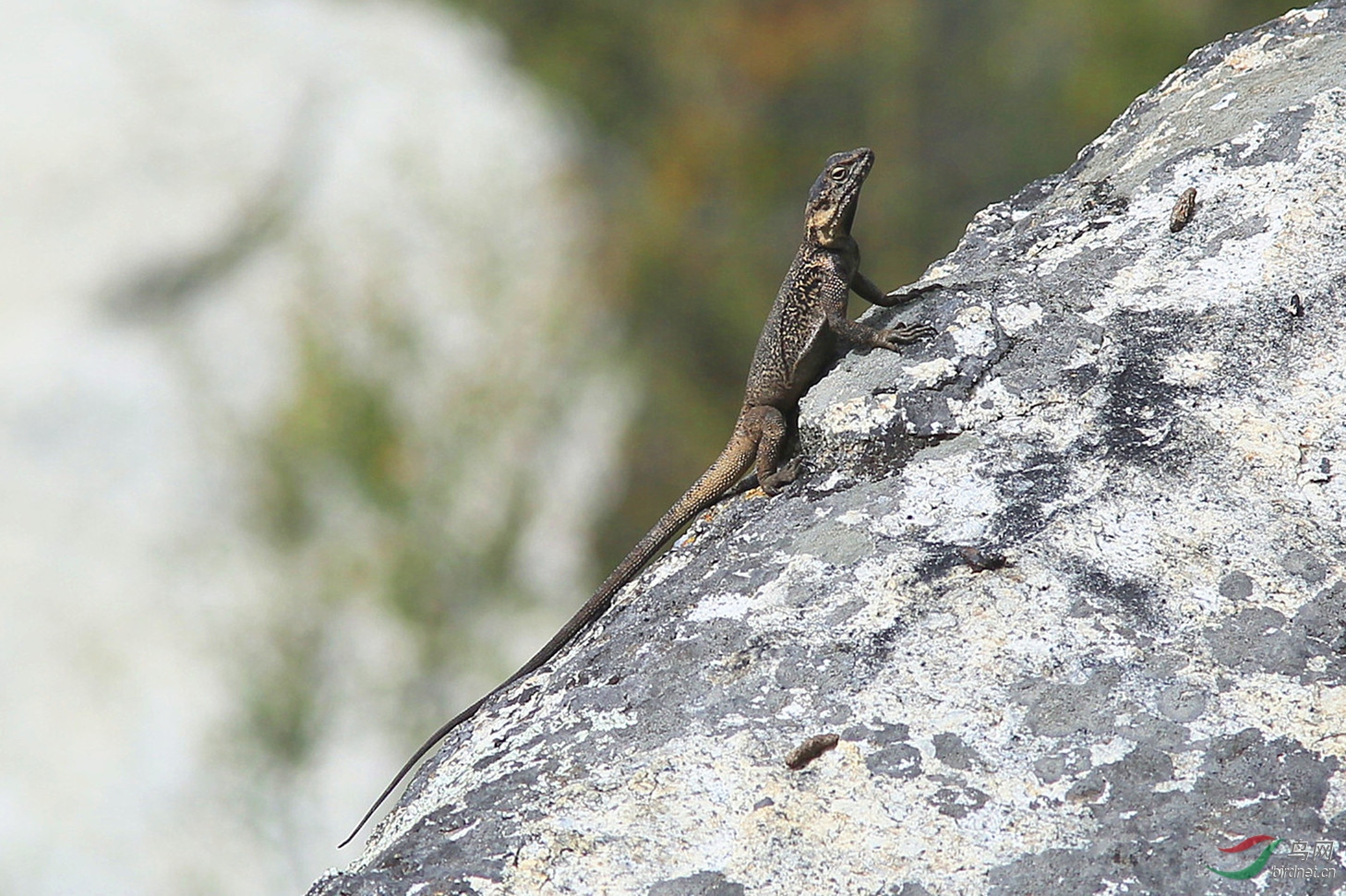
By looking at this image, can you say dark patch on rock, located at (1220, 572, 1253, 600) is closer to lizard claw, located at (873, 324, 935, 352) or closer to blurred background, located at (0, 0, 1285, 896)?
lizard claw, located at (873, 324, 935, 352)

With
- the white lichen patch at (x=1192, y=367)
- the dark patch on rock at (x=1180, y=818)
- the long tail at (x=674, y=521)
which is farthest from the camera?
the long tail at (x=674, y=521)

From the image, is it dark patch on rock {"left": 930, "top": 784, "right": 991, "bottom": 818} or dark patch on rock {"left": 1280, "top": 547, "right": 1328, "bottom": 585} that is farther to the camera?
dark patch on rock {"left": 1280, "top": 547, "right": 1328, "bottom": 585}

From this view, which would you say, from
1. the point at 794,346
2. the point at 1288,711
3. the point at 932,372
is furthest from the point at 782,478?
the point at 1288,711

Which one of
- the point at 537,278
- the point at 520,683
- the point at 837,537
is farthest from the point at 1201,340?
the point at 537,278

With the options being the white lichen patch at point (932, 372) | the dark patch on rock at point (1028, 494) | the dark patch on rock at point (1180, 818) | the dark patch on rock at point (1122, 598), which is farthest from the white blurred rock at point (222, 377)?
the dark patch on rock at point (1180, 818)

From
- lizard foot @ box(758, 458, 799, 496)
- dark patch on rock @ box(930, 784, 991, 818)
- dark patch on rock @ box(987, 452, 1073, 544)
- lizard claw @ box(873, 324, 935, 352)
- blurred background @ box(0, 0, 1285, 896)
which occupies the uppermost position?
blurred background @ box(0, 0, 1285, 896)

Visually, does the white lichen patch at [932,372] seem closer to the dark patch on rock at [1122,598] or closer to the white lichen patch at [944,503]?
the white lichen patch at [944,503]

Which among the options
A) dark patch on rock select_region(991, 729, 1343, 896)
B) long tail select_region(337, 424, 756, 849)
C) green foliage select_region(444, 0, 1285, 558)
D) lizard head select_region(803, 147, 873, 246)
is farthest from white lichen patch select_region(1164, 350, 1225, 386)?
green foliage select_region(444, 0, 1285, 558)

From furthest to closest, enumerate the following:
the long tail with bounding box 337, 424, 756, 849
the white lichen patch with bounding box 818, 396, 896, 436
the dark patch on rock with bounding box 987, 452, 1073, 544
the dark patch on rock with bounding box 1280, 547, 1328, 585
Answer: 1. the long tail with bounding box 337, 424, 756, 849
2. the white lichen patch with bounding box 818, 396, 896, 436
3. the dark patch on rock with bounding box 987, 452, 1073, 544
4. the dark patch on rock with bounding box 1280, 547, 1328, 585

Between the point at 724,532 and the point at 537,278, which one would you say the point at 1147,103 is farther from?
the point at 537,278
